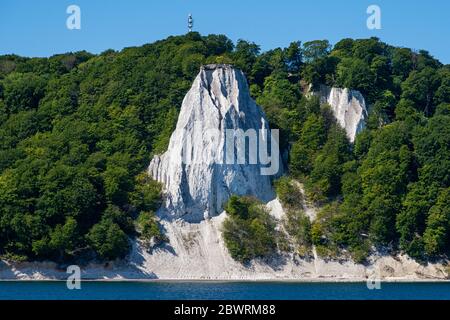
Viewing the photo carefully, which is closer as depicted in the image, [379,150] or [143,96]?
[379,150]

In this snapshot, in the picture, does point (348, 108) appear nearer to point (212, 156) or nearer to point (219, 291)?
point (212, 156)

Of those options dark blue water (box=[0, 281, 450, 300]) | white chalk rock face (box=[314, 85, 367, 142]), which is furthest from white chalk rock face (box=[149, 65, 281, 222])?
→ dark blue water (box=[0, 281, 450, 300])

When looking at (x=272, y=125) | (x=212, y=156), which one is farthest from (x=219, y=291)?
(x=272, y=125)

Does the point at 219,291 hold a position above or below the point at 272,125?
below

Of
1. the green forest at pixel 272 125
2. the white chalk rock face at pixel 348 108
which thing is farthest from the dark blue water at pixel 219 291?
the white chalk rock face at pixel 348 108
